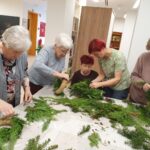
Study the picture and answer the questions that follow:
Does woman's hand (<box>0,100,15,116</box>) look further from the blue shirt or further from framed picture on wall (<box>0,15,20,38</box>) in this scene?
framed picture on wall (<box>0,15,20,38</box>)

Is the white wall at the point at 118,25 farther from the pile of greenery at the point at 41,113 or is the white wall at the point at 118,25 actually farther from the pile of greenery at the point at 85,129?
the pile of greenery at the point at 85,129

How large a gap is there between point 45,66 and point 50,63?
0.16 meters

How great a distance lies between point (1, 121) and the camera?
3.87ft

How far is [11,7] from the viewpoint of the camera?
6.55 m

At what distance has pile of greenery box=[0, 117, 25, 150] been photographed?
3.25ft

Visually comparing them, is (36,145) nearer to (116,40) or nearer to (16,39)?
(16,39)

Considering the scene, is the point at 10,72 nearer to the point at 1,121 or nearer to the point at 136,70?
the point at 1,121

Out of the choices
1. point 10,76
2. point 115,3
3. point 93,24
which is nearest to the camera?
point 10,76

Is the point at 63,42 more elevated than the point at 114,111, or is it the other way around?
the point at 63,42

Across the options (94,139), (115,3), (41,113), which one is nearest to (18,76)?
(41,113)

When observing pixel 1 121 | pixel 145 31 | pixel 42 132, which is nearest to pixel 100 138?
pixel 42 132

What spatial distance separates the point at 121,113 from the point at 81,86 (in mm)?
509

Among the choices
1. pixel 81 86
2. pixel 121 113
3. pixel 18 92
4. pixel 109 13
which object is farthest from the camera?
pixel 109 13

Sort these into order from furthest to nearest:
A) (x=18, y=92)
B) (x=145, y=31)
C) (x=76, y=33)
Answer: (x=76, y=33) < (x=145, y=31) < (x=18, y=92)
